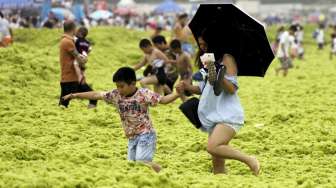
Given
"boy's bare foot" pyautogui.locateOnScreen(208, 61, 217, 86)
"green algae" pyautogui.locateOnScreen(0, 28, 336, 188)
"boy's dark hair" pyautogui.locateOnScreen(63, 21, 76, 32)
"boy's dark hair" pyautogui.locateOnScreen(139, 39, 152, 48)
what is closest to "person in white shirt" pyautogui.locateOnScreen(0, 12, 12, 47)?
"green algae" pyautogui.locateOnScreen(0, 28, 336, 188)

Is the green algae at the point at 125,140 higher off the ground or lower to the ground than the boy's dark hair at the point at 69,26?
lower

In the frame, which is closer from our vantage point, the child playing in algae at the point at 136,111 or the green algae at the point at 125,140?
the green algae at the point at 125,140

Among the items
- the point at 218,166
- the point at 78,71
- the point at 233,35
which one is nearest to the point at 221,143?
the point at 218,166

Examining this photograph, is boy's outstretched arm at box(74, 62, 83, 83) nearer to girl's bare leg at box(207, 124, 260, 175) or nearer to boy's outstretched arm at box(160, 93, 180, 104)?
boy's outstretched arm at box(160, 93, 180, 104)

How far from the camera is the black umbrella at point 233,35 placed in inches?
324

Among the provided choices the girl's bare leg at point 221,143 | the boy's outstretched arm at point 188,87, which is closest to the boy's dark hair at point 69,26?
the boy's outstretched arm at point 188,87

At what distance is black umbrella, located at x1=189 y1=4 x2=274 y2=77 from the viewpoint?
8219 mm

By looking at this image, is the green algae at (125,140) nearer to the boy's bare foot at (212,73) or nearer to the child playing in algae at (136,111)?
the child playing in algae at (136,111)

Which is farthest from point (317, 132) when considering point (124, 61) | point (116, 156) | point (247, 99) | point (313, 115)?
point (124, 61)

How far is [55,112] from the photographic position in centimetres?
1341

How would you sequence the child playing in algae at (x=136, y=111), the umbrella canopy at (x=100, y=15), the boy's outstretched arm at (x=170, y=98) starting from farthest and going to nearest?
the umbrella canopy at (x=100, y=15), the child playing in algae at (x=136, y=111), the boy's outstretched arm at (x=170, y=98)

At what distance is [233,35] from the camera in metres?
8.28

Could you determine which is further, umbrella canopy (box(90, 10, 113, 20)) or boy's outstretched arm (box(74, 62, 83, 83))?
umbrella canopy (box(90, 10, 113, 20))

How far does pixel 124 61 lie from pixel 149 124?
1823 centimetres
